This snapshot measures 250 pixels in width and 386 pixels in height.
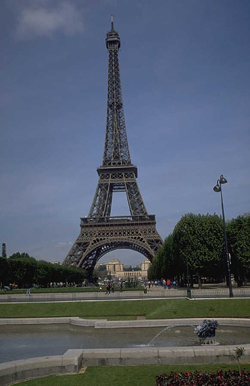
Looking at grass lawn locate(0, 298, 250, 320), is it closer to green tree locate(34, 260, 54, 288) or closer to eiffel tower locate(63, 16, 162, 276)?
green tree locate(34, 260, 54, 288)

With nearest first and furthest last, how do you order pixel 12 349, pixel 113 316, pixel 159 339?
pixel 12 349 < pixel 159 339 < pixel 113 316

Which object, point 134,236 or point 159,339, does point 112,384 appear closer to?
point 159,339

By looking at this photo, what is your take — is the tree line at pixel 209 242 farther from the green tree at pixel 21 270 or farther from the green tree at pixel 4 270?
the green tree at pixel 4 270

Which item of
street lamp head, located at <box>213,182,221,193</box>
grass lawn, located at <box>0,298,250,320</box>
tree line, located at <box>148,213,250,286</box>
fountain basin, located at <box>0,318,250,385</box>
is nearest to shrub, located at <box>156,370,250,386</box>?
fountain basin, located at <box>0,318,250,385</box>

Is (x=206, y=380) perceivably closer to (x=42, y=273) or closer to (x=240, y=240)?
(x=240, y=240)

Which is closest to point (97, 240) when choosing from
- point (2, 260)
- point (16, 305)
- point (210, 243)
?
point (2, 260)

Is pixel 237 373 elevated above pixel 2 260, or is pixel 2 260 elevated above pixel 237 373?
pixel 2 260

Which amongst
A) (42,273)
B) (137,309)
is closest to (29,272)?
(42,273)

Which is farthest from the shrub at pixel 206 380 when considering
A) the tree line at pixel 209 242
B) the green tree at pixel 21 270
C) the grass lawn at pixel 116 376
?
the green tree at pixel 21 270
